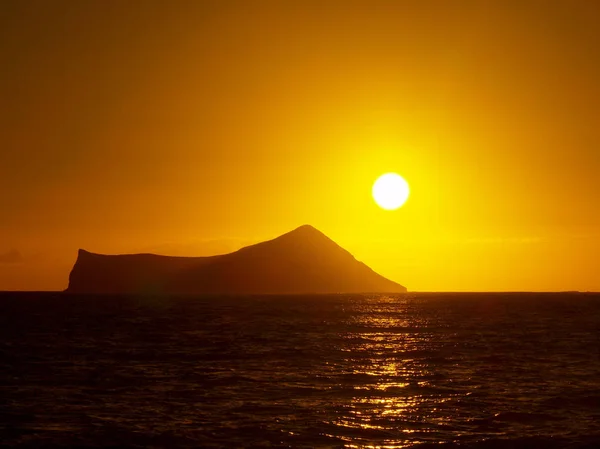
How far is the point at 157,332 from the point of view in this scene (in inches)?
2894

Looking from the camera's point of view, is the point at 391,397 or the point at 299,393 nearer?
the point at 391,397

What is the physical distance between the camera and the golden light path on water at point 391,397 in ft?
82.8

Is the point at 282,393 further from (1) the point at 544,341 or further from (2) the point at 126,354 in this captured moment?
(1) the point at 544,341

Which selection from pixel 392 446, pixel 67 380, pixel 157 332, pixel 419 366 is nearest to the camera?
pixel 392 446

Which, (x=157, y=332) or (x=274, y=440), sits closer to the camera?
(x=274, y=440)

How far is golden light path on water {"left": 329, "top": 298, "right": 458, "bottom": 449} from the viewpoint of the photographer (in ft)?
82.8

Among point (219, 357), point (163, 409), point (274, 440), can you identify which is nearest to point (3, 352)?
point (219, 357)

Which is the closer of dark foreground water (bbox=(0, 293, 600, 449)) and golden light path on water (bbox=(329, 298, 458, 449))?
dark foreground water (bbox=(0, 293, 600, 449))

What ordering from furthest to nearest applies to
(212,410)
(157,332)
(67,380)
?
(157,332), (67,380), (212,410)

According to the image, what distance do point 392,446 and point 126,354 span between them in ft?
104

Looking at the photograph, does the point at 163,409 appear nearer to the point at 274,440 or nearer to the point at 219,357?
the point at 274,440

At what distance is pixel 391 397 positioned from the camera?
32.2 m

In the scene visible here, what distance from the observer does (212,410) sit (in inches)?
1140

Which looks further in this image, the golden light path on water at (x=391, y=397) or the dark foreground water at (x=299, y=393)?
the golden light path on water at (x=391, y=397)
